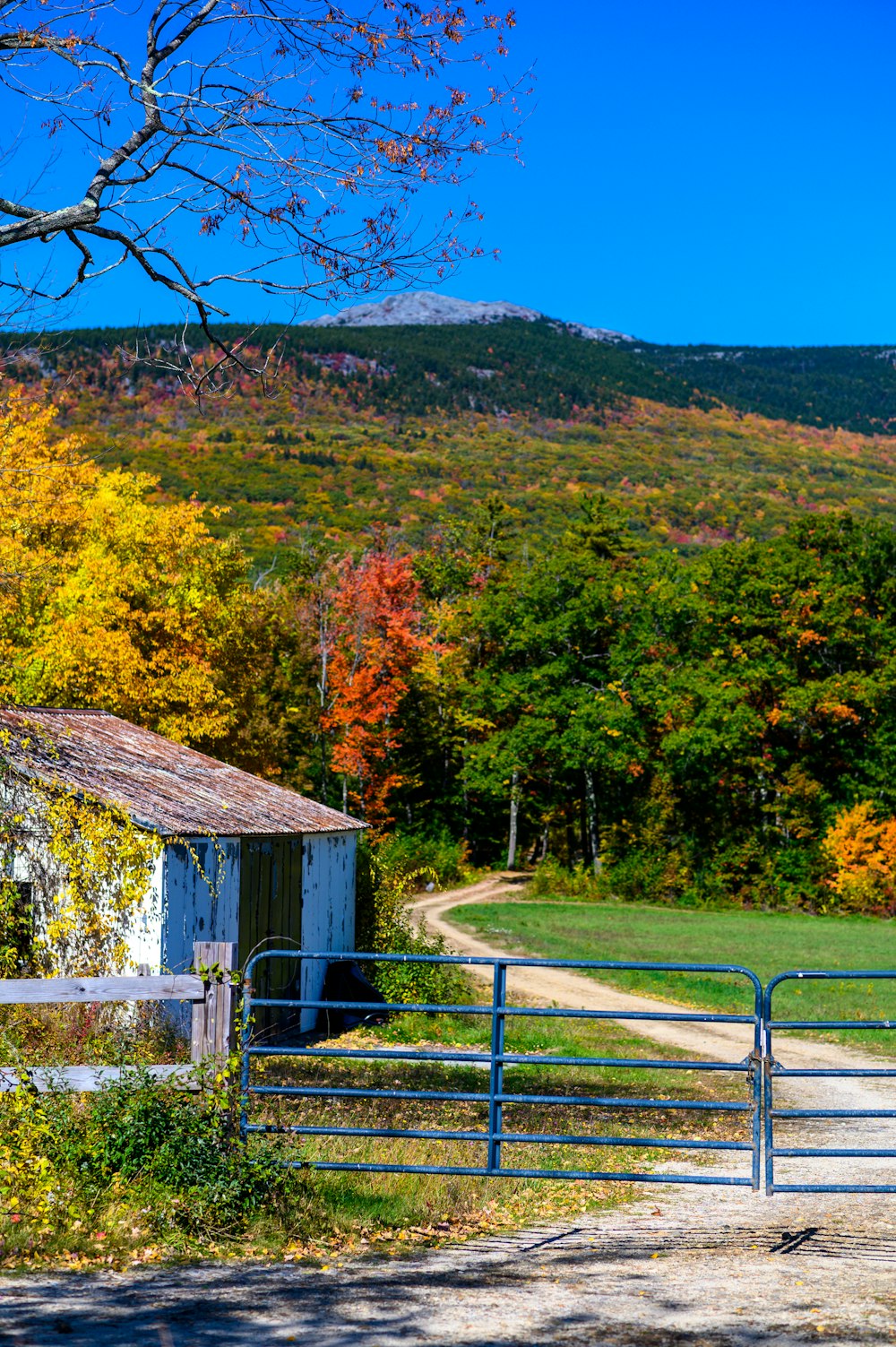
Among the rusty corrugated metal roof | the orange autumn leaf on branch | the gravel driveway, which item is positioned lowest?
the gravel driveway

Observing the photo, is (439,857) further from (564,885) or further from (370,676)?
(370,676)

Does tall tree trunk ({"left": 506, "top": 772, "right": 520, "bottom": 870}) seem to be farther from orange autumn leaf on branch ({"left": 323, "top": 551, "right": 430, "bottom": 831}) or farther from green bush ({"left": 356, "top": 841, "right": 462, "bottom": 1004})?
green bush ({"left": 356, "top": 841, "right": 462, "bottom": 1004})

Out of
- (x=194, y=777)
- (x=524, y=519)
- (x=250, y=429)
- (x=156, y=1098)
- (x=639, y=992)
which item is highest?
(x=250, y=429)

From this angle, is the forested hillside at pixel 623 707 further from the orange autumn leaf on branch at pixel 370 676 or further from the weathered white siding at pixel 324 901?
the weathered white siding at pixel 324 901

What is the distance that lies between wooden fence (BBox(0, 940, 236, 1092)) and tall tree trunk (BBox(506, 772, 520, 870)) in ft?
144

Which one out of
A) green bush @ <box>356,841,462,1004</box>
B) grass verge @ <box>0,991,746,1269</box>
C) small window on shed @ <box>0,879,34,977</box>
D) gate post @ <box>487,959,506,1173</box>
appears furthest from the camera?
green bush @ <box>356,841,462,1004</box>

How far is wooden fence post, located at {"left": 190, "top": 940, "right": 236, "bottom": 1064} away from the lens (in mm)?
7789

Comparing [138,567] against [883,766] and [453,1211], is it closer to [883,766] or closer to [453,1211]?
[453,1211]

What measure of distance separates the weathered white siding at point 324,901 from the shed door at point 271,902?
0.45 meters

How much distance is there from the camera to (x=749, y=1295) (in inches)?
251

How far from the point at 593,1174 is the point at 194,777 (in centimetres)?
1388

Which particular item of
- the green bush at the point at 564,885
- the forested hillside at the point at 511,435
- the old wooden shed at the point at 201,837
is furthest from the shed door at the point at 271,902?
the forested hillside at the point at 511,435

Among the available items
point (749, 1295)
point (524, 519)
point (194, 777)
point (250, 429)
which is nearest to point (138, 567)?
point (194, 777)

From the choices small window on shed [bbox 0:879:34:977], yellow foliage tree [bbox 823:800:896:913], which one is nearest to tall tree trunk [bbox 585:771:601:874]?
yellow foliage tree [bbox 823:800:896:913]
